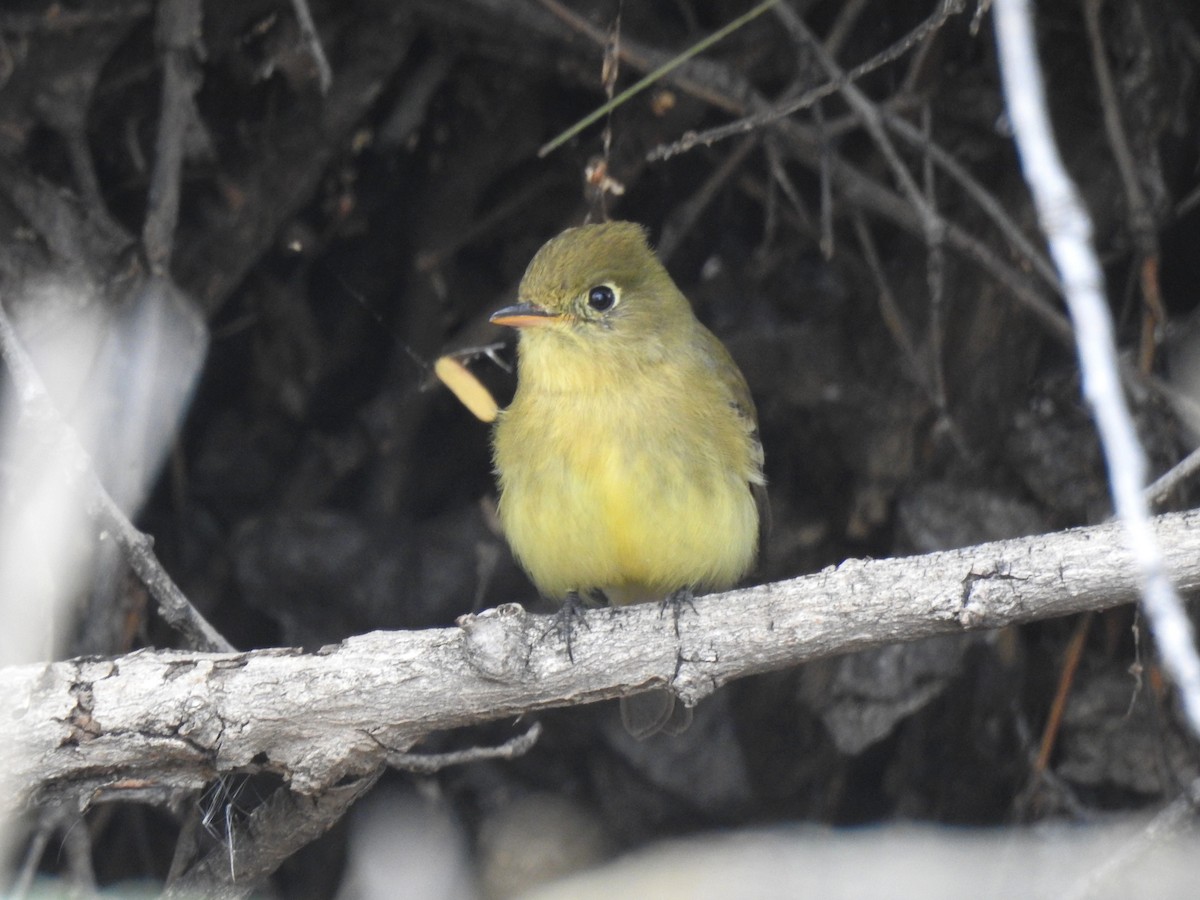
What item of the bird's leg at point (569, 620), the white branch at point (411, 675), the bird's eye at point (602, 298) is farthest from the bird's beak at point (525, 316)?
the white branch at point (411, 675)

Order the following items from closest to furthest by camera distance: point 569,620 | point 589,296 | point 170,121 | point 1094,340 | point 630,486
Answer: point 1094,340
point 569,620
point 630,486
point 170,121
point 589,296

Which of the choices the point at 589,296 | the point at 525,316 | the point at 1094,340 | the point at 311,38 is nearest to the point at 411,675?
the point at 525,316

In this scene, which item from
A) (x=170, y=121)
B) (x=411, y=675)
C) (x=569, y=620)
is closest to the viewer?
(x=411, y=675)

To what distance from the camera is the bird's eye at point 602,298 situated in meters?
3.90

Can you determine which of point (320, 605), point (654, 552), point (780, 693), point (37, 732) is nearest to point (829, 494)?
point (780, 693)

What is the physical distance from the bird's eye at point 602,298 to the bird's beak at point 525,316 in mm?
127

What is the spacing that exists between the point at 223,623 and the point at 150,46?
1.80 m

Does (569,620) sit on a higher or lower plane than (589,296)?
lower

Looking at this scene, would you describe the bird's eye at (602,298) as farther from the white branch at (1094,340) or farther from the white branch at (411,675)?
the white branch at (1094,340)

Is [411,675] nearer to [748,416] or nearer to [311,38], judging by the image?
[748,416]

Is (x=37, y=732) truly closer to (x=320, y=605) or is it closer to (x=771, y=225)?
(x=320, y=605)

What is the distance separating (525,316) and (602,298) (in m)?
0.27

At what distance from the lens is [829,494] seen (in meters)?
4.50

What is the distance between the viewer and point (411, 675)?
2.70m
